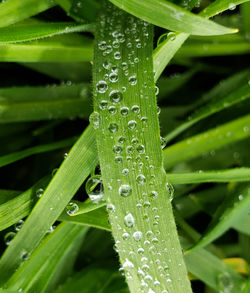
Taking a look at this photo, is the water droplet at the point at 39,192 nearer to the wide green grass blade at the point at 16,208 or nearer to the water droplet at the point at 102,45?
the wide green grass blade at the point at 16,208

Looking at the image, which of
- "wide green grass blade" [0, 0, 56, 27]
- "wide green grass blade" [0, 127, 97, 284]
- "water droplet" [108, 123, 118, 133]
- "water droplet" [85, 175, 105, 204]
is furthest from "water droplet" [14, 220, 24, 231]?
"wide green grass blade" [0, 0, 56, 27]

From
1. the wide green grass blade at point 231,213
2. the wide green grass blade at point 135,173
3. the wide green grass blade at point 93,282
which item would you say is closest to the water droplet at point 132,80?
the wide green grass blade at point 135,173

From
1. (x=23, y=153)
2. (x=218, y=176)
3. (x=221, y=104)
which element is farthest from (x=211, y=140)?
(x=23, y=153)

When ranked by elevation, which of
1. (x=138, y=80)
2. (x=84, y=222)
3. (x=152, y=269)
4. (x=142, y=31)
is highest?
(x=142, y=31)

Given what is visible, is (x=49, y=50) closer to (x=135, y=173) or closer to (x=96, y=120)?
(x=96, y=120)

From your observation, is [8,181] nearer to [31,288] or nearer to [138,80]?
[31,288]

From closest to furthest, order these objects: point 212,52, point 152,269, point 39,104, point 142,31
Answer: point 152,269 → point 142,31 → point 39,104 → point 212,52

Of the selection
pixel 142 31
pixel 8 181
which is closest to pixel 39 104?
pixel 8 181
